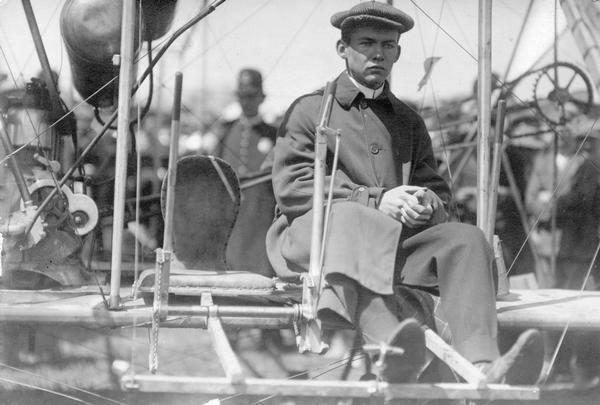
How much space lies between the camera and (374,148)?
3.20 m

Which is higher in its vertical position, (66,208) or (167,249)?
(66,208)

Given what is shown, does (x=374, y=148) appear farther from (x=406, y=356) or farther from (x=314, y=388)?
(x=314, y=388)

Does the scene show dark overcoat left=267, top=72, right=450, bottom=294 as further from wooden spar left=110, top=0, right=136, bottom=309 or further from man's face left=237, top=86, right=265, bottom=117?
man's face left=237, top=86, right=265, bottom=117

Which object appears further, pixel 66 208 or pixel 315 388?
pixel 66 208

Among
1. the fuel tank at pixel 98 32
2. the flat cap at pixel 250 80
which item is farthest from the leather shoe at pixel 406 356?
the flat cap at pixel 250 80

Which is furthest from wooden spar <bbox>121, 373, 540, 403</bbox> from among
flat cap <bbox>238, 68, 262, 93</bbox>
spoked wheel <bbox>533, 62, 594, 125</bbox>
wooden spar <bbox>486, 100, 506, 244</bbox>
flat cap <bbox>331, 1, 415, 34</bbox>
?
spoked wheel <bbox>533, 62, 594, 125</bbox>

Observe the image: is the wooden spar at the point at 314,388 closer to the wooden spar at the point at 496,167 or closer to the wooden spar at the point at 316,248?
the wooden spar at the point at 316,248

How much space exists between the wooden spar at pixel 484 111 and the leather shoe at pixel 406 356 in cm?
97

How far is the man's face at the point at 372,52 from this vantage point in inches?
123

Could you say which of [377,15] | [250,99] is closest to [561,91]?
[250,99]

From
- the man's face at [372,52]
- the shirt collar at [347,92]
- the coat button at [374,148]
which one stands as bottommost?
the coat button at [374,148]

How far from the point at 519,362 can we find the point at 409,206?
62 centimetres

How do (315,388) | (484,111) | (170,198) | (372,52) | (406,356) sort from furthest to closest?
(484,111), (372,52), (170,198), (406,356), (315,388)

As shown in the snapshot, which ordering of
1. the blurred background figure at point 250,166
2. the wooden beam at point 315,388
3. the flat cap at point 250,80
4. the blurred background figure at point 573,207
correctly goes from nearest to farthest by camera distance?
the wooden beam at point 315,388
the blurred background figure at point 250,166
the flat cap at point 250,80
the blurred background figure at point 573,207
